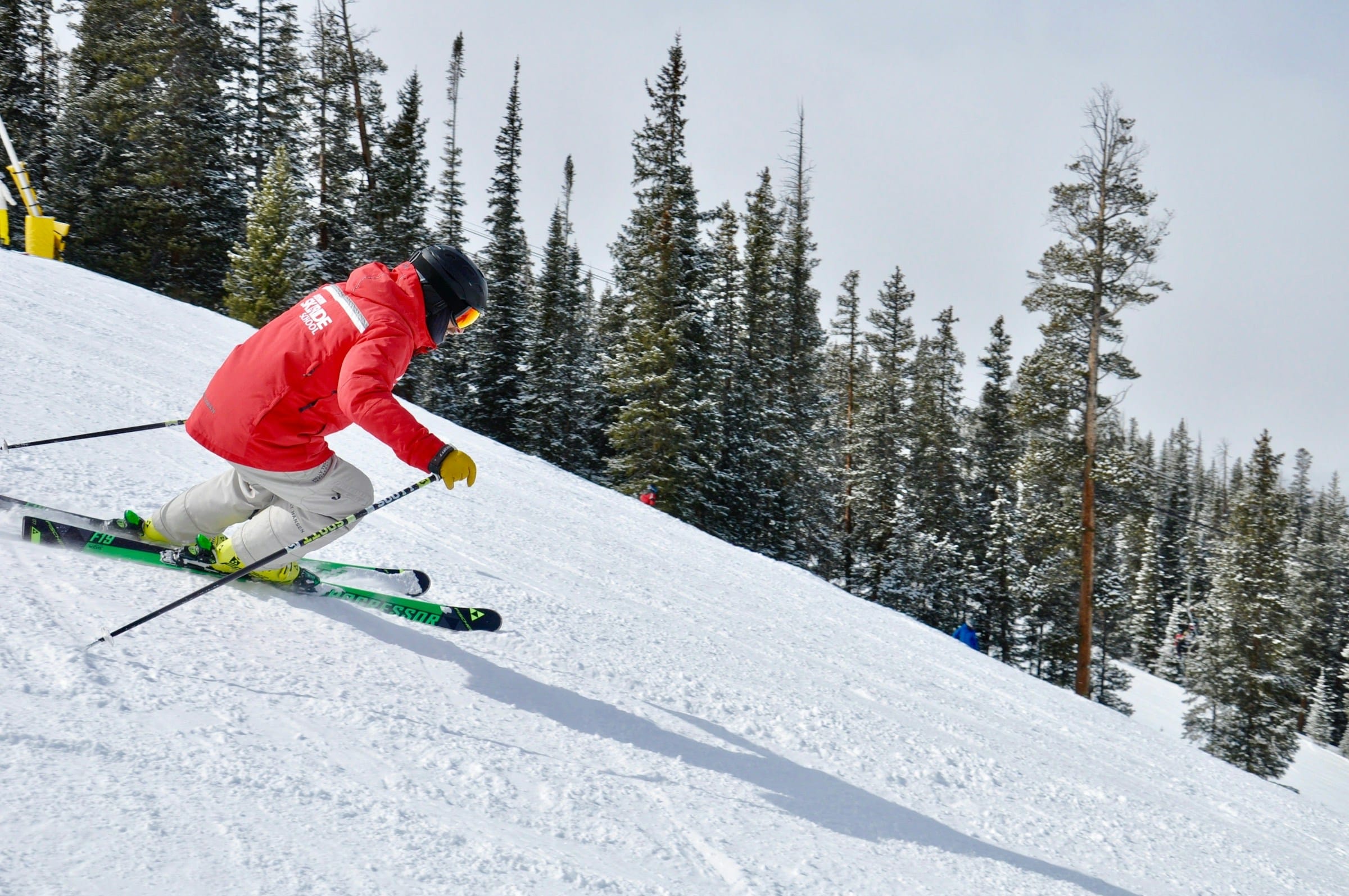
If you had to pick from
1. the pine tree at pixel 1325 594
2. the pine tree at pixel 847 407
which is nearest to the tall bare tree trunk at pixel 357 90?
the pine tree at pixel 847 407

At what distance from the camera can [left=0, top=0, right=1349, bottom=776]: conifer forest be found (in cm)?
2477

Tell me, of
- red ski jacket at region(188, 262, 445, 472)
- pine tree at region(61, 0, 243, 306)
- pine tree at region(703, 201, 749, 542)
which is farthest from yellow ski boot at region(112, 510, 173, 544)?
pine tree at region(61, 0, 243, 306)

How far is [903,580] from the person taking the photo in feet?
111

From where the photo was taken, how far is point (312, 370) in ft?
10.2

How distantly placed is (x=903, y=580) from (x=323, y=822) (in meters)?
33.6

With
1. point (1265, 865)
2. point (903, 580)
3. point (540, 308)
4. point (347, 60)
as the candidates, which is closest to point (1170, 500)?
point (903, 580)

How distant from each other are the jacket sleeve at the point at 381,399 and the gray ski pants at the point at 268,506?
521mm

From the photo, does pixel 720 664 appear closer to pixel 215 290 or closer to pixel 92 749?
pixel 92 749

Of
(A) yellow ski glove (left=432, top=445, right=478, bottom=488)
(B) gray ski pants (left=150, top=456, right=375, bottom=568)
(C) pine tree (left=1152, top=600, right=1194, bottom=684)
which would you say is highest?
(A) yellow ski glove (left=432, top=445, right=478, bottom=488)

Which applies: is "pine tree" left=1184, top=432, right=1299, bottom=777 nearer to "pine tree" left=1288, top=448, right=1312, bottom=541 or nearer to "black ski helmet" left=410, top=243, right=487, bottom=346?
"black ski helmet" left=410, top=243, right=487, bottom=346

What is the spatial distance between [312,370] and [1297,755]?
4699 centimetres

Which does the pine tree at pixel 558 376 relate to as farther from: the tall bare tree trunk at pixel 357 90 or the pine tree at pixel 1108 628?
the pine tree at pixel 1108 628

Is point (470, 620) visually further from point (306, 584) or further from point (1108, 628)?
point (1108, 628)

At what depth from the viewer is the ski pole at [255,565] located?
284cm
